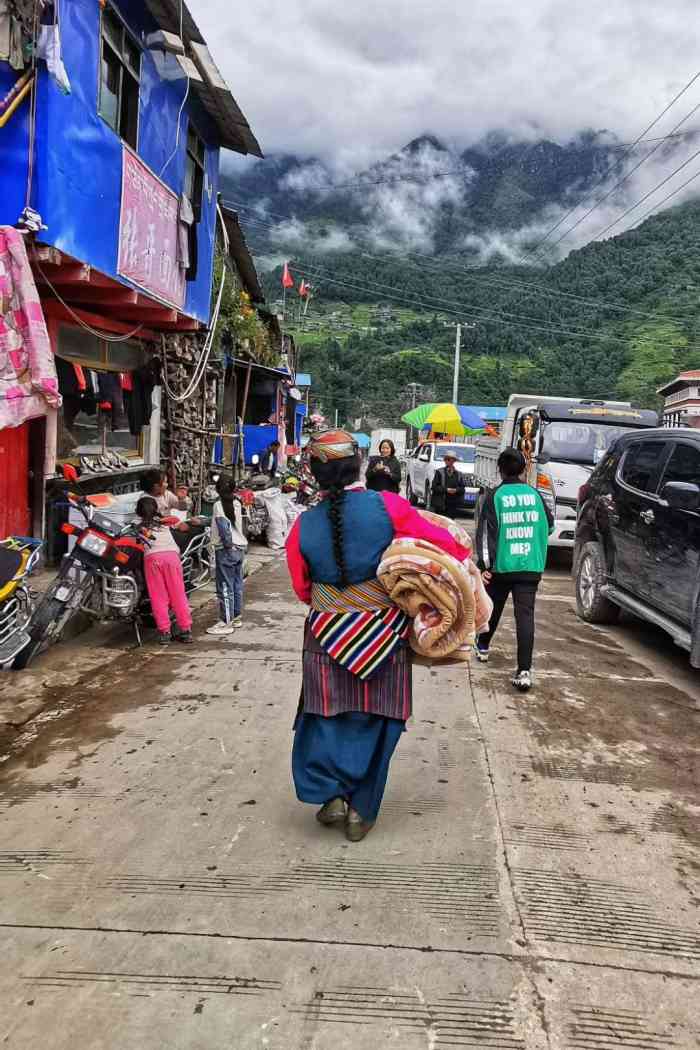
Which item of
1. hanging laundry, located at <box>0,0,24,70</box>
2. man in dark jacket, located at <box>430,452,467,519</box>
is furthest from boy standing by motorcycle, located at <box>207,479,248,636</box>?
man in dark jacket, located at <box>430,452,467,519</box>

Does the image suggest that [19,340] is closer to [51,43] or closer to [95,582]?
[95,582]

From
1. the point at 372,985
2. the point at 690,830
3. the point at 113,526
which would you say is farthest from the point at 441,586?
the point at 113,526

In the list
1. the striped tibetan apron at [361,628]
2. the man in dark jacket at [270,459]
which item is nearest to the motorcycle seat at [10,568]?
the striped tibetan apron at [361,628]

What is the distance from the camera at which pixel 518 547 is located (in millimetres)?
5535

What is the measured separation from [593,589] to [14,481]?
5981mm

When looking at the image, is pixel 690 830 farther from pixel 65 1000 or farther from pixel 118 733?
pixel 118 733

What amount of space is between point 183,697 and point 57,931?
8.70 feet

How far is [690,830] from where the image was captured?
3539 millimetres

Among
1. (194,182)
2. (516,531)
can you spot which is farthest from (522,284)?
(516,531)

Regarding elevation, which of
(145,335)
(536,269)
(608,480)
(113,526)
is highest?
(536,269)

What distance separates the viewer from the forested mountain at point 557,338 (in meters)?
56.2

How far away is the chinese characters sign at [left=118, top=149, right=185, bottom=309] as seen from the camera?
323 inches

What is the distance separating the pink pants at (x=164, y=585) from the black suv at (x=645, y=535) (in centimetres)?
386

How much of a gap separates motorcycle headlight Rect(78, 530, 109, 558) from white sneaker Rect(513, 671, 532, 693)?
3.23 meters
